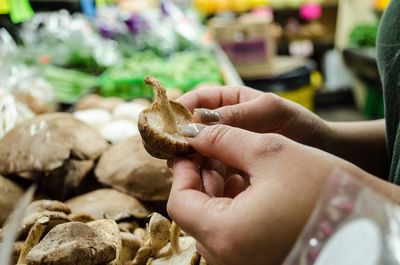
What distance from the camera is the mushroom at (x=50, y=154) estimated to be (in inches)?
46.3

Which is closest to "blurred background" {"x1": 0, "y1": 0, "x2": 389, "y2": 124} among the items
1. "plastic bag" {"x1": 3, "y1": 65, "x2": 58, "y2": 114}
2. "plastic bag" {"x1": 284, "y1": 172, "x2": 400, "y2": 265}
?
"plastic bag" {"x1": 3, "y1": 65, "x2": 58, "y2": 114}

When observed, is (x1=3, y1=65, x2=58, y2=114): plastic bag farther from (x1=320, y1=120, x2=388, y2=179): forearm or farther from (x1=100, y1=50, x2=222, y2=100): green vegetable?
(x1=320, y1=120, x2=388, y2=179): forearm

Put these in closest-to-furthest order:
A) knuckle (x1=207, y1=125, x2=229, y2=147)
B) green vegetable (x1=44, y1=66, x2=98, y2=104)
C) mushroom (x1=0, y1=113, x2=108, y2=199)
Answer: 1. knuckle (x1=207, y1=125, x2=229, y2=147)
2. mushroom (x1=0, y1=113, x2=108, y2=199)
3. green vegetable (x1=44, y1=66, x2=98, y2=104)

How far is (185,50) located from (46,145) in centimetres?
286

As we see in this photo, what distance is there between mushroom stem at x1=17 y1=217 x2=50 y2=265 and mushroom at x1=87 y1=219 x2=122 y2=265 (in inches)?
3.7

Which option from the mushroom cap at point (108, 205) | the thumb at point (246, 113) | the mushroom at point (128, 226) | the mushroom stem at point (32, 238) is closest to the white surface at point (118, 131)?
the mushroom cap at point (108, 205)

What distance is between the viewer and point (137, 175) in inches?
47.0

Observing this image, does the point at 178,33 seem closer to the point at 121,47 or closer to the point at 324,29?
the point at 121,47

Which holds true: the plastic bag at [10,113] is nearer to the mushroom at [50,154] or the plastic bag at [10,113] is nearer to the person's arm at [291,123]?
the mushroom at [50,154]

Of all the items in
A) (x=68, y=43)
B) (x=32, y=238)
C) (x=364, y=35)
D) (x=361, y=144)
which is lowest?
(x=364, y=35)

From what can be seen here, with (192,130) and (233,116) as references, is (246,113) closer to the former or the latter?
(233,116)

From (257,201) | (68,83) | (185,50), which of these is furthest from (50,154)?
(185,50)

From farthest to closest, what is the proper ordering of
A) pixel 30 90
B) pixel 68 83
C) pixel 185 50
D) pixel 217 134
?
pixel 185 50 < pixel 68 83 < pixel 30 90 < pixel 217 134

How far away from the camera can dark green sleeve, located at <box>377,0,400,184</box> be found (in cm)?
104
